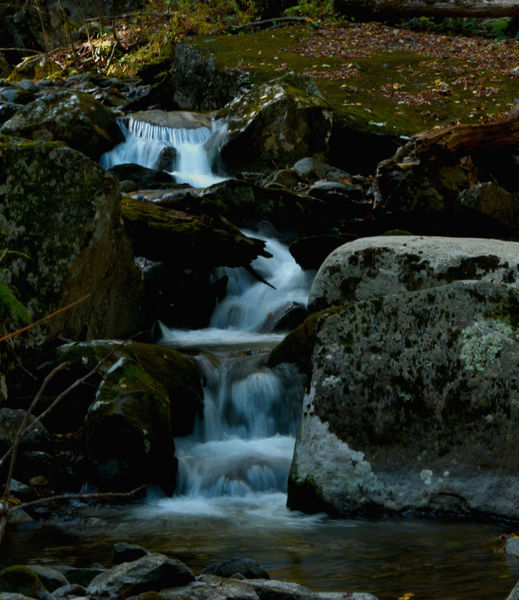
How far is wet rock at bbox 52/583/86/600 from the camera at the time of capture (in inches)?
109

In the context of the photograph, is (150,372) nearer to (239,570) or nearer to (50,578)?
(239,570)

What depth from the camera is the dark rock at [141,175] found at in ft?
40.0

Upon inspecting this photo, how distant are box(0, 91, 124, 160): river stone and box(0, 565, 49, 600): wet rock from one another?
11.2 m

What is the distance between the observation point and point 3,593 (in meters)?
2.52

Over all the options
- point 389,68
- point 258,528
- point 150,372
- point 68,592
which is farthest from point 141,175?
point 68,592

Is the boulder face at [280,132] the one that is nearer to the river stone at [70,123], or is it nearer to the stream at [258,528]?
the river stone at [70,123]

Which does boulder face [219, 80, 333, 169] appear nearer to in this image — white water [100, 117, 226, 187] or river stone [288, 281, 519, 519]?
white water [100, 117, 226, 187]

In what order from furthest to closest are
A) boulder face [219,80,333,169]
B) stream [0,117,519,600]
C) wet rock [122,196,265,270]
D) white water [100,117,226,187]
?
white water [100,117,226,187]
boulder face [219,80,333,169]
wet rock [122,196,265,270]
stream [0,117,519,600]

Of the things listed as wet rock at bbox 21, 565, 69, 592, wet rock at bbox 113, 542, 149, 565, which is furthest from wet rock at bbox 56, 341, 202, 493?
wet rock at bbox 21, 565, 69, 592

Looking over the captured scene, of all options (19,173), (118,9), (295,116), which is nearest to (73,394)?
(19,173)

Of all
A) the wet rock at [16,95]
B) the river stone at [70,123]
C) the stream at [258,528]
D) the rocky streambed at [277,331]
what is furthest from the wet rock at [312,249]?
the wet rock at [16,95]

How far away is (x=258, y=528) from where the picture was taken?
4457 mm

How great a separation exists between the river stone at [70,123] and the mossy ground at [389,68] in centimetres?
338

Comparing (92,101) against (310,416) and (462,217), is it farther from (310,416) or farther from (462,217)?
(310,416)
